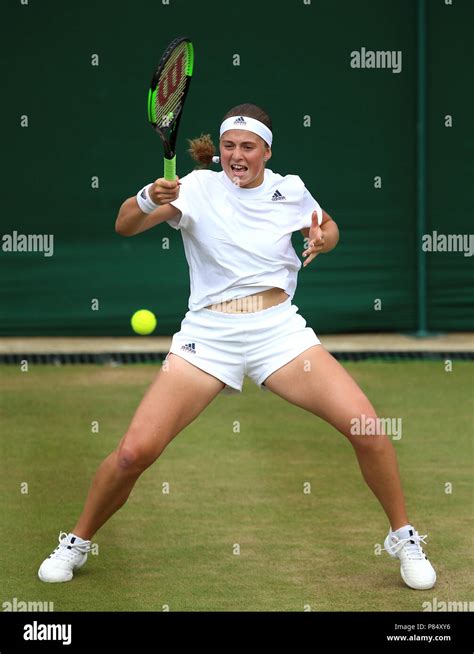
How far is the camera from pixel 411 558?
5.46m

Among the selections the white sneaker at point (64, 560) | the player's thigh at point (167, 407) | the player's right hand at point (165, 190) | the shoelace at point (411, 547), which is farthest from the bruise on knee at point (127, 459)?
the shoelace at point (411, 547)

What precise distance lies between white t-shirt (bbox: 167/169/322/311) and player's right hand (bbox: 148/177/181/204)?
298mm

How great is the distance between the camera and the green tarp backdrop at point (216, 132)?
10758 millimetres

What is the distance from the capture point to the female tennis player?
5348mm

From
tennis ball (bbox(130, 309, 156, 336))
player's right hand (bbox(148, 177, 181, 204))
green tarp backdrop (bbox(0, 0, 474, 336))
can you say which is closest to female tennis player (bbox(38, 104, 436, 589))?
player's right hand (bbox(148, 177, 181, 204))

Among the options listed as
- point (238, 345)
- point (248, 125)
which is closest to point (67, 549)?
point (238, 345)

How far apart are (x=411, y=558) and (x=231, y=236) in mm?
1383

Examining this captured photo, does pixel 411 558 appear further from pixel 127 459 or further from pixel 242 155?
pixel 242 155

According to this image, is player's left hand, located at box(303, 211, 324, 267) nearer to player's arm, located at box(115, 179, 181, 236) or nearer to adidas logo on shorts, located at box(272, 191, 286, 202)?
adidas logo on shorts, located at box(272, 191, 286, 202)

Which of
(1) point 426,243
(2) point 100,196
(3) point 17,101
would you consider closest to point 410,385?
(1) point 426,243

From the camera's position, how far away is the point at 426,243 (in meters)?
10.9

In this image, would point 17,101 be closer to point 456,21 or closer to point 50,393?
point 50,393

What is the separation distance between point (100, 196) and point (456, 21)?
2.96 metres

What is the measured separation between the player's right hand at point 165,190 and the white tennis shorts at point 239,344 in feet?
1.98
